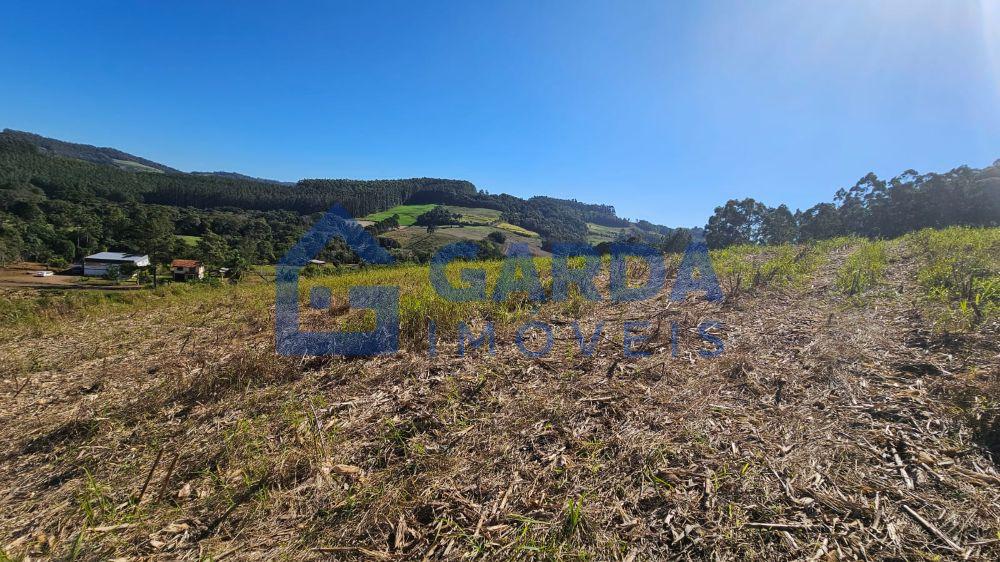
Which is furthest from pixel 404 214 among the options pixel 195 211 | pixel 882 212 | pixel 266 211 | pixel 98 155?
pixel 98 155

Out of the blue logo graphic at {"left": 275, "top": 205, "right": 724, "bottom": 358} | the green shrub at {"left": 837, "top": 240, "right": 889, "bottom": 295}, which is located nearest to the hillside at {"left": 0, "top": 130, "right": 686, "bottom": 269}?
the blue logo graphic at {"left": 275, "top": 205, "right": 724, "bottom": 358}

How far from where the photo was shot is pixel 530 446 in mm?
2043

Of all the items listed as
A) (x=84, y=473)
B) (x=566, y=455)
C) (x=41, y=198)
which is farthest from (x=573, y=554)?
(x=41, y=198)

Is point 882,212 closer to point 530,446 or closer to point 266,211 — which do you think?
point 530,446

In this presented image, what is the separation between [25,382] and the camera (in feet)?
9.99

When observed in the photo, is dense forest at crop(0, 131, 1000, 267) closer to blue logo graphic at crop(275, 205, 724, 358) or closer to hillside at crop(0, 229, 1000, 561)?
blue logo graphic at crop(275, 205, 724, 358)

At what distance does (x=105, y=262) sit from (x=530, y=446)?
5789 centimetres

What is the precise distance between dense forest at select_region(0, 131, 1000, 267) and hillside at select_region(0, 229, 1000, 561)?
9.20m

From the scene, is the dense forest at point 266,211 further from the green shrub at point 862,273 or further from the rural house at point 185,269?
the green shrub at point 862,273

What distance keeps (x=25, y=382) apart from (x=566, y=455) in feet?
15.5

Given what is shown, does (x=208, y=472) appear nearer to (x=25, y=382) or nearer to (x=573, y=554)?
(x=573, y=554)

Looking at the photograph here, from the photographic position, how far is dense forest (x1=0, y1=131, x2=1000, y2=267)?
23.5 metres

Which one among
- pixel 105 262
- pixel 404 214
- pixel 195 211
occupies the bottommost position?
pixel 105 262

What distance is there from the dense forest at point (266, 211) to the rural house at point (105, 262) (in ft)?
7.17
